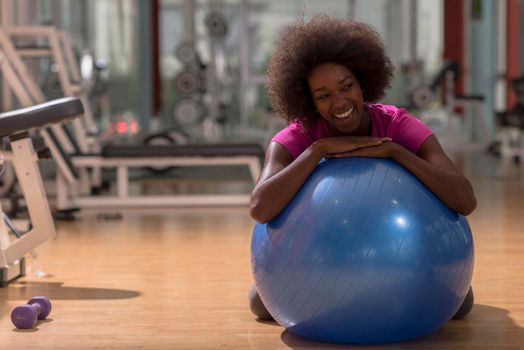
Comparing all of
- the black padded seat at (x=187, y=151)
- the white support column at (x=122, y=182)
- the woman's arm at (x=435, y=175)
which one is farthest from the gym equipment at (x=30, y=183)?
the white support column at (x=122, y=182)

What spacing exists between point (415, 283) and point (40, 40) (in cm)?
606

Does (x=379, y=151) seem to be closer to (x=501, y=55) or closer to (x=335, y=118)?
(x=335, y=118)

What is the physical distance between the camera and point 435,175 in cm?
240

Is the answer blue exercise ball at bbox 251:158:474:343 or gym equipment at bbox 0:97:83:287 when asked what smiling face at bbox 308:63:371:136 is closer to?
blue exercise ball at bbox 251:158:474:343


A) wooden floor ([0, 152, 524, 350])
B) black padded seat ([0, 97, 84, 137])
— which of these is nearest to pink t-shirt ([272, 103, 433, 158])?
wooden floor ([0, 152, 524, 350])

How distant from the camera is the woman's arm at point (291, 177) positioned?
2.39 m

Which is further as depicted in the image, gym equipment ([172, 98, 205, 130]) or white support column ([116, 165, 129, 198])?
gym equipment ([172, 98, 205, 130])

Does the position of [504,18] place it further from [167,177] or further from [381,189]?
[381,189]

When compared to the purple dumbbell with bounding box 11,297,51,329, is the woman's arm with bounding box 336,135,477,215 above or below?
above

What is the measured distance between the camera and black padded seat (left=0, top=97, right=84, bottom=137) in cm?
327

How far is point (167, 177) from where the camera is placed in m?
8.09

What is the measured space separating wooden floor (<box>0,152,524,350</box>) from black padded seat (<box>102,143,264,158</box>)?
47cm

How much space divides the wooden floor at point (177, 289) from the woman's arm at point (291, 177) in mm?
373

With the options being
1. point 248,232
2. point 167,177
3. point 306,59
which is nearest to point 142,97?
point 167,177
